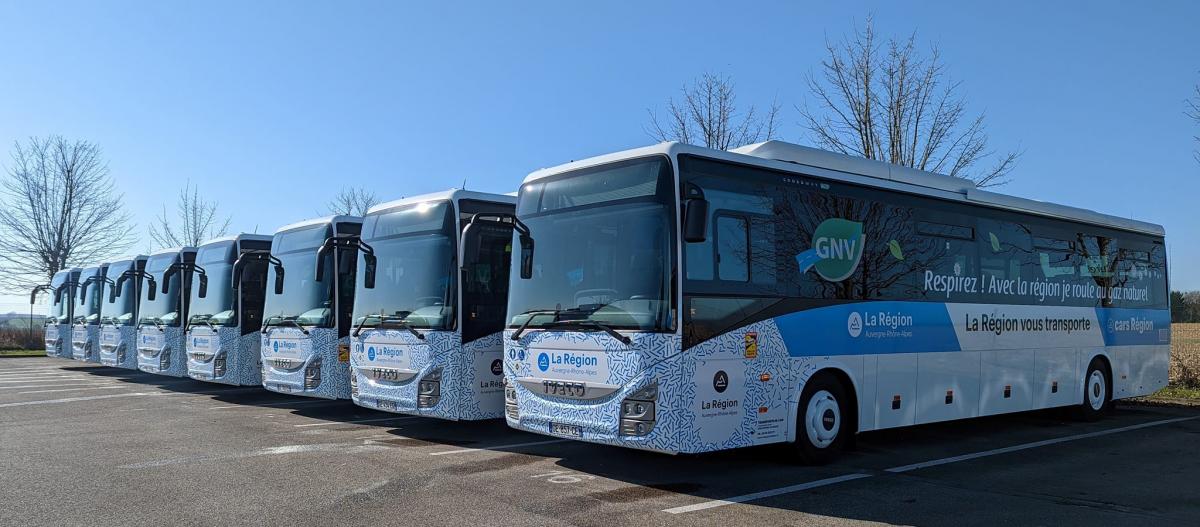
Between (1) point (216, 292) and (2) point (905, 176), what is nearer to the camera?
(2) point (905, 176)

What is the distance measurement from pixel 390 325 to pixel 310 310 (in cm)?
263

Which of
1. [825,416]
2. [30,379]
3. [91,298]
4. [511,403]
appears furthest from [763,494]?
[91,298]

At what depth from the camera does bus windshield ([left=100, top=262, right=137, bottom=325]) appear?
21.0 metres

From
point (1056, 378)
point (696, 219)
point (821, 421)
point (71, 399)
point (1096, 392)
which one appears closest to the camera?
point (696, 219)

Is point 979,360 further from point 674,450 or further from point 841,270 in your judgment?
point 674,450

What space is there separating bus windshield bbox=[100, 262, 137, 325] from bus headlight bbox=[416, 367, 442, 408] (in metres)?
12.9

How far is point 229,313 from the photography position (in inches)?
627

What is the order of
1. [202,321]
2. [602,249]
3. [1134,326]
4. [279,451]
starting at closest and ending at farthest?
[602,249], [279,451], [1134,326], [202,321]

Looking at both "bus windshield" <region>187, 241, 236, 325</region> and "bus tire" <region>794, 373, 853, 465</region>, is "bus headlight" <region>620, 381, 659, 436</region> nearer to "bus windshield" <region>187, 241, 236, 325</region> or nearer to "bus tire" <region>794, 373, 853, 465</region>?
"bus tire" <region>794, 373, 853, 465</region>

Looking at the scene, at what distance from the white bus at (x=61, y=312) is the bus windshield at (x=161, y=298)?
716cm

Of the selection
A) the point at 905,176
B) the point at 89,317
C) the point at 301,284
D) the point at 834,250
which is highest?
the point at 905,176

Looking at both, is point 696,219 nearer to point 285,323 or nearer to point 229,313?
point 285,323

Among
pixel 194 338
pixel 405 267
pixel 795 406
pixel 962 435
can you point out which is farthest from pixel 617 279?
pixel 194 338

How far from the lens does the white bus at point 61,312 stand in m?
25.5
